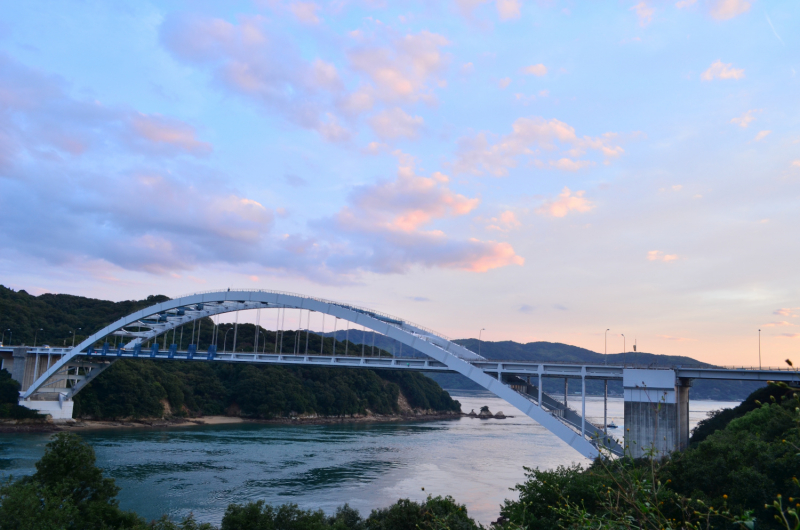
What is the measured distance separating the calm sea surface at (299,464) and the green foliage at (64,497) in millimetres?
6985

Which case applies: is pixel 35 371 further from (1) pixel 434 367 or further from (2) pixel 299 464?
(1) pixel 434 367

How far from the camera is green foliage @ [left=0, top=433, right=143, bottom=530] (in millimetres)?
14305

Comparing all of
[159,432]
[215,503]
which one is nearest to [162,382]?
[159,432]

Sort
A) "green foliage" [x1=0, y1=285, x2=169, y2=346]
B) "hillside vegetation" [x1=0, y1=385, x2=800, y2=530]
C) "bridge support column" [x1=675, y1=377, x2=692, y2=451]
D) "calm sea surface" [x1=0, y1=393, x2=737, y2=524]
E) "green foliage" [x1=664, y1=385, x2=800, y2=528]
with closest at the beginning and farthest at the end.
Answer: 1. "hillside vegetation" [x1=0, y1=385, x2=800, y2=530]
2. "green foliage" [x1=664, y1=385, x2=800, y2=528]
3. "bridge support column" [x1=675, y1=377, x2=692, y2=451]
4. "calm sea surface" [x1=0, y1=393, x2=737, y2=524]
5. "green foliage" [x1=0, y1=285, x2=169, y2=346]

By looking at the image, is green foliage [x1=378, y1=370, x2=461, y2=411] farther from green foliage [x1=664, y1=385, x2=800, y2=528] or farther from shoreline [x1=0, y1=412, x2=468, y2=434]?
green foliage [x1=664, y1=385, x2=800, y2=528]

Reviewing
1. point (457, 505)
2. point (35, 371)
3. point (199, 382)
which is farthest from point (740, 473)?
point (199, 382)

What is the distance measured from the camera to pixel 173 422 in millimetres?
60625

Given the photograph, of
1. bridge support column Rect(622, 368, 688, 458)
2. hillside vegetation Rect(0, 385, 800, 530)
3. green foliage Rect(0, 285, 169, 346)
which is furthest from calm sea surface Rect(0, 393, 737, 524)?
green foliage Rect(0, 285, 169, 346)

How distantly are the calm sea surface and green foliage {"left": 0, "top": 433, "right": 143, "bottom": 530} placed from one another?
22.9 feet

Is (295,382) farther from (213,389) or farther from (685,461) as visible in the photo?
(685,461)

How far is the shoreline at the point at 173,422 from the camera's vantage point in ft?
164

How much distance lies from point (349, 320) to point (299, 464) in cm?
1147

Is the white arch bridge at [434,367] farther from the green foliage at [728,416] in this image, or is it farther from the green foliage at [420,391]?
the green foliage at [420,391]

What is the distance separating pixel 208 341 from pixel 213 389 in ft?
25.1
